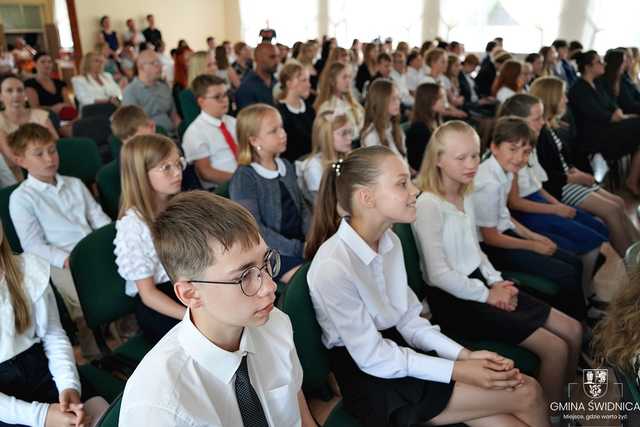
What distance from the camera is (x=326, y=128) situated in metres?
2.89

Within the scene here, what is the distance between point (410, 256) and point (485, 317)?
0.35 m

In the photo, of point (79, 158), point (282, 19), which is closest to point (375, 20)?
point (282, 19)

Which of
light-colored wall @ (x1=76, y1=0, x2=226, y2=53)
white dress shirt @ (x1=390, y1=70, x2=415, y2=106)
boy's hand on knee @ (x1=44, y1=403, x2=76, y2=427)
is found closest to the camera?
boy's hand on knee @ (x1=44, y1=403, x2=76, y2=427)

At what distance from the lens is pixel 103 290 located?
186 cm

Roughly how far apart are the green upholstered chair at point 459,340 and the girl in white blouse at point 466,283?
4 centimetres

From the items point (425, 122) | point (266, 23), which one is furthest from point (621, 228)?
point (266, 23)

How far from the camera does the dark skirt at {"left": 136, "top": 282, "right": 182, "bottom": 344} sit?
186 cm

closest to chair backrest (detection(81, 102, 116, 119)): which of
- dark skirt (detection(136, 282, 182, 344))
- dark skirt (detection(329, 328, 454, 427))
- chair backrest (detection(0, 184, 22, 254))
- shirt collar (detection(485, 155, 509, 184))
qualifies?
chair backrest (detection(0, 184, 22, 254))

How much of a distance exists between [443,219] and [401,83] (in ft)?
15.6

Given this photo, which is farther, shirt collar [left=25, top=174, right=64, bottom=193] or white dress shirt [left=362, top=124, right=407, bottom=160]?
white dress shirt [left=362, top=124, right=407, bottom=160]

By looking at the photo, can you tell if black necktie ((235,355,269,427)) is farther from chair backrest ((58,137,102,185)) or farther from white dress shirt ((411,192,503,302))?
chair backrest ((58,137,102,185))

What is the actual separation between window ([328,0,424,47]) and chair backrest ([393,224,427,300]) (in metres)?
11.0

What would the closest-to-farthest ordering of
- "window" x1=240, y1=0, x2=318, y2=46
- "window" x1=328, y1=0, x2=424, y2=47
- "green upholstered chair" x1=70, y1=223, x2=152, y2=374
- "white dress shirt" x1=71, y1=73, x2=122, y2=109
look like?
1. "green upholstered chair" x1=70, y1=223, x2=152, y2=374
2. "white dress shirt" x1=71, y1=73, x2=122, y2=109
3. "window" x1=328, y1=0, x2=424, y2=47
4. "window" x1=240, y1=0, x2=318, y2=46

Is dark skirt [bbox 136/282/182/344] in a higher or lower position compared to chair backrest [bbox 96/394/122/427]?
lower
